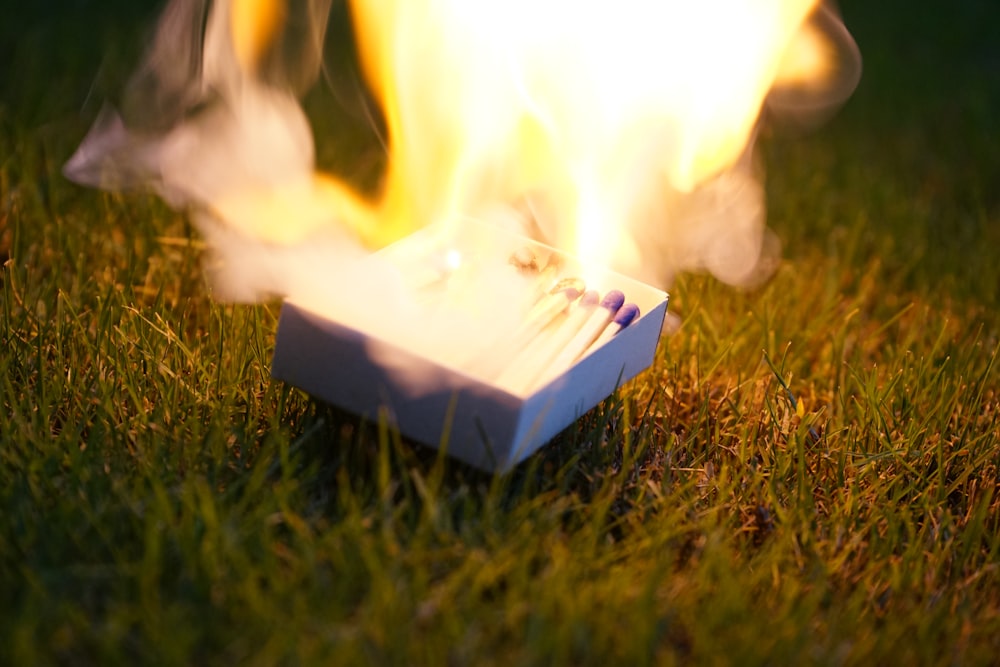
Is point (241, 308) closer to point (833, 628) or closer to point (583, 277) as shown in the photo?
point (583, 277)

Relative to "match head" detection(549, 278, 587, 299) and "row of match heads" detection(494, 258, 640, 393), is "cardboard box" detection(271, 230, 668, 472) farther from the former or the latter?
"match head" detection(549, 278, 587, 299)

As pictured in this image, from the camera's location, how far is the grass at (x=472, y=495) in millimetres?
1290

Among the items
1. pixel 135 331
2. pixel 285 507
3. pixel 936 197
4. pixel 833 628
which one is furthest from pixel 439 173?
pixel 936 197

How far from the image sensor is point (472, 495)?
5.17ft

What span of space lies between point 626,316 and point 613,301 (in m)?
0.04

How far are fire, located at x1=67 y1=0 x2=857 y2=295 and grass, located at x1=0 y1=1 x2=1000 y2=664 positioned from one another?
0.18 m

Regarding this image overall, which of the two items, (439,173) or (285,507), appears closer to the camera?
(285,507)

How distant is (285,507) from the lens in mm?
1386

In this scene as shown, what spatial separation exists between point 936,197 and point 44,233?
219cm

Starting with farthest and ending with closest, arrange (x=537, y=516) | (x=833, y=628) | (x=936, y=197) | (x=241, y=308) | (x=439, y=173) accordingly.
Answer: (x=936, y=197) → (x=439, y=173) → (x=241, y=308) → (x=537, y=516) → (x=833, y=628)

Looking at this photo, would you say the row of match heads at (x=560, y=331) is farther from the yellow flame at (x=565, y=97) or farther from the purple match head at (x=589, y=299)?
the yellow flame at (x=565, y=97)

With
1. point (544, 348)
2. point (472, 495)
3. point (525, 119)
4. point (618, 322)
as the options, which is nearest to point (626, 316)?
point (618, 322)

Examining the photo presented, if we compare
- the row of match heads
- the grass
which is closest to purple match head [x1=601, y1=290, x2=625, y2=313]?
the row of match heads

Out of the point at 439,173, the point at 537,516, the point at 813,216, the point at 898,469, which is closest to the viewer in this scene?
the point at 537,516
